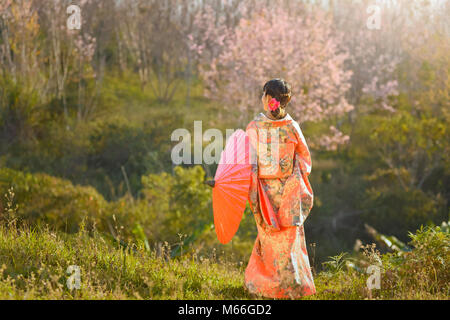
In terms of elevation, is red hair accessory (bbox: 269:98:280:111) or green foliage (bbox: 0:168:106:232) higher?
red hair accessory (bbox: 269:98:280:111)

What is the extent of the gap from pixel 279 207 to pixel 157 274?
1.08 m

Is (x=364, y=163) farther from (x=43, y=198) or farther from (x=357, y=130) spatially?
(x=43, y=198)

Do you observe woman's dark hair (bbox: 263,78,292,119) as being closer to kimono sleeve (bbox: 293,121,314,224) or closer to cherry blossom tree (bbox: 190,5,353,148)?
kimono sleeve (bbox: 293,121,314,224)

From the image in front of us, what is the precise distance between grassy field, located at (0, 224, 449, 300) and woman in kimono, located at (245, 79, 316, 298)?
198 millimetres

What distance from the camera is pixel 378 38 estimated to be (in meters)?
16.3

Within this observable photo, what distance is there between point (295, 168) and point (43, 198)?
5.69m

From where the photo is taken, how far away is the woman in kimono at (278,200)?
3.45 metres

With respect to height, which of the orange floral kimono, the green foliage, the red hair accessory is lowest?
the green foliage

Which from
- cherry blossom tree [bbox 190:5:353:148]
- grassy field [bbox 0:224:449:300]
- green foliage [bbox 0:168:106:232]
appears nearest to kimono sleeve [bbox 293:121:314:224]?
grassy field [bbox 0:224:449:300]

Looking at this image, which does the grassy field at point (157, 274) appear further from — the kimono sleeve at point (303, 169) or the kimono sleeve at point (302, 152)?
the kimono sleeve at point (302, 152)

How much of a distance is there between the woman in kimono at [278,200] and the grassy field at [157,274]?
0.65 feet

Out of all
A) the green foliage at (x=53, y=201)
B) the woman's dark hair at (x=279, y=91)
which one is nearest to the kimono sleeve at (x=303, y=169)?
the woman's dark hair at (x=279, y=91)

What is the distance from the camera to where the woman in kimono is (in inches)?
136
